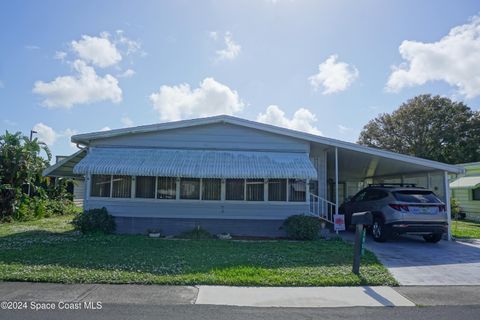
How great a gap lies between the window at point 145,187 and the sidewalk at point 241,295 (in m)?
6.47

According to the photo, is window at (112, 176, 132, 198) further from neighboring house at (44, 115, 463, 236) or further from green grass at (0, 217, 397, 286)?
green grass at (0, 217, 397, 286)

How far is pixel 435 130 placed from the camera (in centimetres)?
3603

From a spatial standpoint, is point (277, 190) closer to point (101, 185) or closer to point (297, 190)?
point (297, 190)

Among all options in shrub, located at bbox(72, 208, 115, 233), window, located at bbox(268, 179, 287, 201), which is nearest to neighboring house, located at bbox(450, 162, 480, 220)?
window, located at bbox(268, 179, 287, 201)

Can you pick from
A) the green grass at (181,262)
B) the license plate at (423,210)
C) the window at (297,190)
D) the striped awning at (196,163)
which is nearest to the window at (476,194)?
the license plate at (423,210)

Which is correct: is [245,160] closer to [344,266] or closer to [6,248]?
[344,266]

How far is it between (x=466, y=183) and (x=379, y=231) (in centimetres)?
1398

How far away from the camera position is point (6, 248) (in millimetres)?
9000

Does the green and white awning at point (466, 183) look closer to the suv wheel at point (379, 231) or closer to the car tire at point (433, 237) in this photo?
the car tire at point (433, 237)

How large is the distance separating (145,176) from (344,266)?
7.58 m

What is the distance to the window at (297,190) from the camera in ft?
41.8

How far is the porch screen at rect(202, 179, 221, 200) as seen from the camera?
41.9 ft

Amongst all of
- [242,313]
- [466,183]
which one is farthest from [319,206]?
[466,183]

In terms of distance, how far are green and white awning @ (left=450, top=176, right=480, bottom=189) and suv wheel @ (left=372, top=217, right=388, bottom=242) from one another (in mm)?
12800
